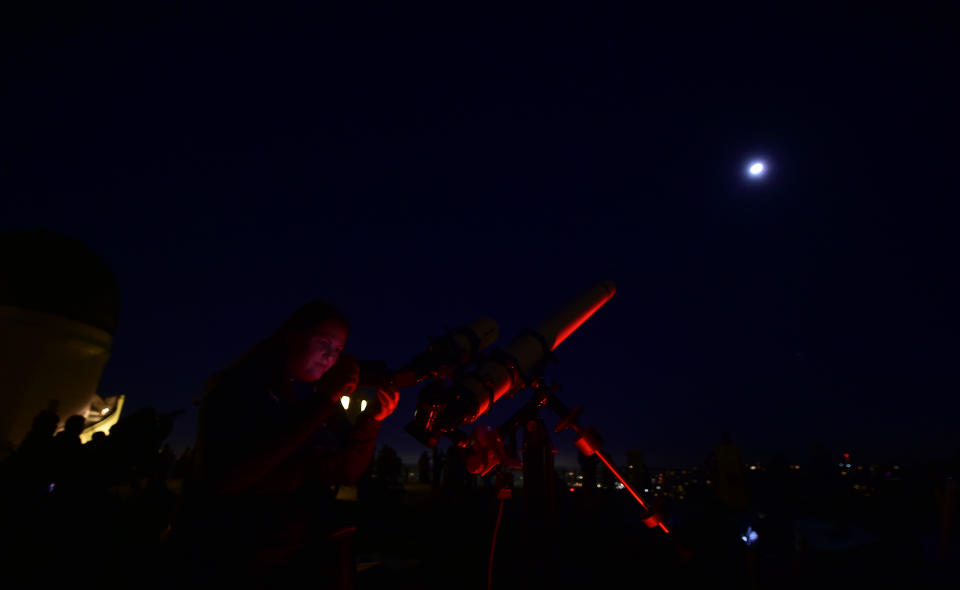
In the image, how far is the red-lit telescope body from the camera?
3617 millimetres

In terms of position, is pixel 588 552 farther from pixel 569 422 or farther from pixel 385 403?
pixel 385 403

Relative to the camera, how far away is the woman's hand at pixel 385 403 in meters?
2.95

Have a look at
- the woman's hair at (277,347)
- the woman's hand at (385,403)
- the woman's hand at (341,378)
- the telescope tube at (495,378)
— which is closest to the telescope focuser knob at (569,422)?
the telescope tube at (495,378)

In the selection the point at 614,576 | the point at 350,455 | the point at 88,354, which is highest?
the point at 88,354

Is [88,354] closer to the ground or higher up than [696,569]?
higher up

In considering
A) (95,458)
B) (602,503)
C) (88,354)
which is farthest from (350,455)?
(88,354)

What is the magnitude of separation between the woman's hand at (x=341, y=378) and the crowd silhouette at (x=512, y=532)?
5.75 ft

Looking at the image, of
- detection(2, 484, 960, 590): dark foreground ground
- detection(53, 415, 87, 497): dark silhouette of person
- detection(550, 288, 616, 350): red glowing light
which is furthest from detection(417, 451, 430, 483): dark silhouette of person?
detection(550, 288, 616, 350): red glowing light

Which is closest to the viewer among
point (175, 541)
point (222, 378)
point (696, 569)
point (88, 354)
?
point (175, 541)

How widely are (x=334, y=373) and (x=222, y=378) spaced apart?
653mm

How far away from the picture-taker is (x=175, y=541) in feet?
7.44

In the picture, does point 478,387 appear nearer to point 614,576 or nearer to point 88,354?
point 614,576

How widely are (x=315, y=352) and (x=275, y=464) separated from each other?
72cm

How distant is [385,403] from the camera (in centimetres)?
298
